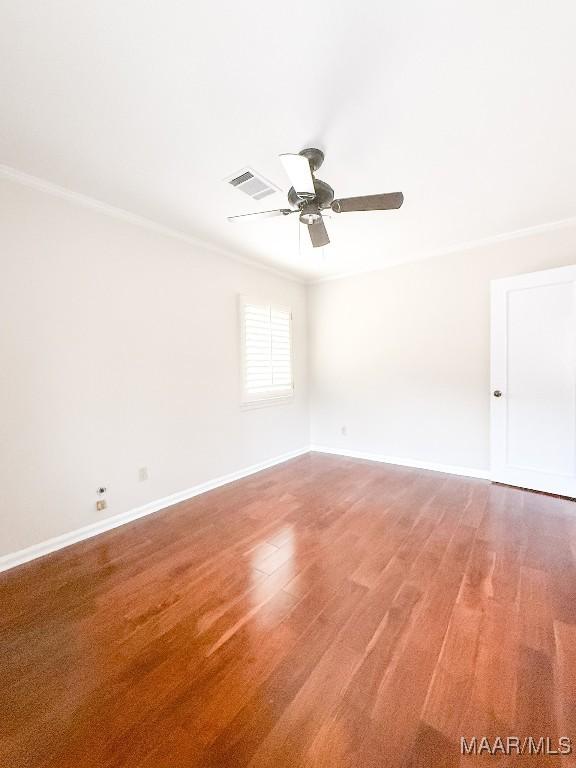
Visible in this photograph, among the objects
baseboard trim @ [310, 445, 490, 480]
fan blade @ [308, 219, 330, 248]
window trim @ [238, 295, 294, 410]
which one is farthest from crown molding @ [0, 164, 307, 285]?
baseboard trim @ [310, 445, 490, 480]

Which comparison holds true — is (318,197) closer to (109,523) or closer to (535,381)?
(535,381)

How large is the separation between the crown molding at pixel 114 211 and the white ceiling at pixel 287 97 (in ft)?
0.23

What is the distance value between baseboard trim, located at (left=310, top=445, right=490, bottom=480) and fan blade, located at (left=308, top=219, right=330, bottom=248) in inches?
117

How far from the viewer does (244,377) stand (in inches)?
150

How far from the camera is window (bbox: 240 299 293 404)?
383 cm

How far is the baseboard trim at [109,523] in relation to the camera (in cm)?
215

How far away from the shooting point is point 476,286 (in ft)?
11.6

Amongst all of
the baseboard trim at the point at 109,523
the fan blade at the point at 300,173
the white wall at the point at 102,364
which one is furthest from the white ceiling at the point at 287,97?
the baseboard trim at the point at 109,523

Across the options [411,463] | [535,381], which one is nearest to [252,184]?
[535,381]

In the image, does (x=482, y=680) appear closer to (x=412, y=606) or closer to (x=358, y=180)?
(x=412, y=606)

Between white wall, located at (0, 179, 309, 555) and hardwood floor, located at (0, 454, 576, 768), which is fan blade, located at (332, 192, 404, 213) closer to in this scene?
white wall, located at (0, 179, 309, 555)

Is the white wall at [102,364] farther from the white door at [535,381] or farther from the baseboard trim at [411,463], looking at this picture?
the white door at [535,381]

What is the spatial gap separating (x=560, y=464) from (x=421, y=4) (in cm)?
357

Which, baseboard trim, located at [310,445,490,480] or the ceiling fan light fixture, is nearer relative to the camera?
the ceiling fan light fixture
